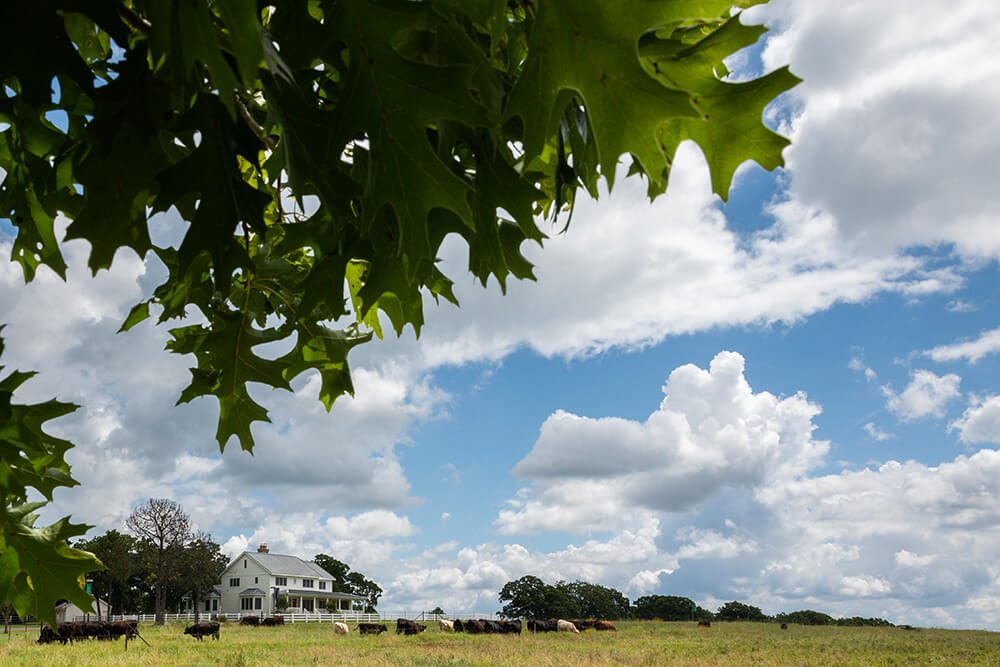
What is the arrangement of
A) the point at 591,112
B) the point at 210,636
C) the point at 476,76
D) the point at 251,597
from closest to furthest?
the point at 591,112
the point at 476,76
the point at 210,636
the point at 251,597

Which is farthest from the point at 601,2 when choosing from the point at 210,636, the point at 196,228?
the point at 210,636

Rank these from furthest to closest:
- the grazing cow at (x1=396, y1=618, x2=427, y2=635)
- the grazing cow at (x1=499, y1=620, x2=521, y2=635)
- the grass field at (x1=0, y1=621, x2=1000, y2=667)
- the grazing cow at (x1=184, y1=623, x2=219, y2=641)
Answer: the grazing cow at (x1=499, y1=620, x2=521, y2=635)
the grazing cow at (x1=396, y1=618, x2=427, y2=635)
the grazing cow at (x1=184, y1=623, x2=219, y2=641)
the grass field at (x1=0, y1=621, x2=1000, y2=667)

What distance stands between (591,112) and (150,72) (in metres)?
1.14

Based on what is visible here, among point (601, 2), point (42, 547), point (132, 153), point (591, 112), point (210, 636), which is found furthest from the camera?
point (210, 636)

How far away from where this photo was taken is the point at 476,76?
1.83 meters

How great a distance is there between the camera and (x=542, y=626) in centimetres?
3812

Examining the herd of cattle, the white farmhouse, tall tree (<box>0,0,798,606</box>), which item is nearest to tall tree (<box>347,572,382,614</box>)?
the white farmhouse

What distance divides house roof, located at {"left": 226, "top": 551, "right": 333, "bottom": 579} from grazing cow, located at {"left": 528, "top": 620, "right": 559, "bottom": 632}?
4354 cm

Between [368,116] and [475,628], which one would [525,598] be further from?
[368,116]

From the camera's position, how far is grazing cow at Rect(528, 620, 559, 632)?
124 feet

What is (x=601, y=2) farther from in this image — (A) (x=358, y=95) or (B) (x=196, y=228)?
(B) (x=196, y=228)

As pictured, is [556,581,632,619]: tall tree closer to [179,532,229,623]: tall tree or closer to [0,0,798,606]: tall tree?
[179,532,229,623]: tall tree

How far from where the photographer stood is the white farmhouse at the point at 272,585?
73.4m

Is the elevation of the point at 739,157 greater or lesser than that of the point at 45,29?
lesser
